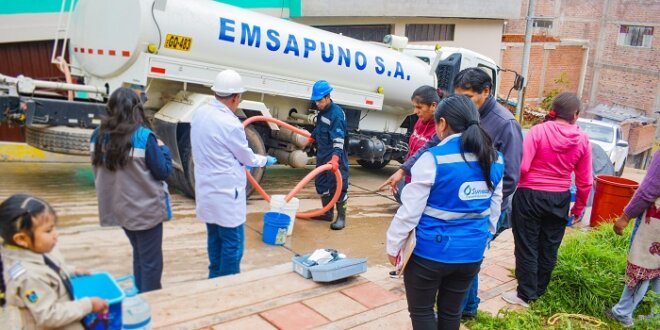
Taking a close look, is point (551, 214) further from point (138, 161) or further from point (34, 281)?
point (34, 281)

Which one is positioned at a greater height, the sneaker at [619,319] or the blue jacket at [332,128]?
the blue jacket at [332,128]

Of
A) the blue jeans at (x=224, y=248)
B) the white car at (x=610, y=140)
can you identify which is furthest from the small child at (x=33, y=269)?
the white car at (x=610, y=140)

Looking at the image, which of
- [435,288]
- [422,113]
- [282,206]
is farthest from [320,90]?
[435,288]

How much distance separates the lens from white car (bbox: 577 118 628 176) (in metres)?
12.6

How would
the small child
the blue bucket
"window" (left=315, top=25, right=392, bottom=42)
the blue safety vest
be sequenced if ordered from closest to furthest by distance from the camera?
the small child → the blue safety vest → the blue bucket → "window" (left=315, top=25, right=392, bottom=42)

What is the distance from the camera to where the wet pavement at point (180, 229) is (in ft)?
15.5

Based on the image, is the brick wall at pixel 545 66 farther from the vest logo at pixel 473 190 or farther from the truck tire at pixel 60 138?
the vest logo at pixel 473 190

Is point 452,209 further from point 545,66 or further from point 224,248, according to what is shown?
point 545,66

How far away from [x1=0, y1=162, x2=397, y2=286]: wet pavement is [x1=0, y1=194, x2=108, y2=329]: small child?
2269mm

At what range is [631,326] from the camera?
156 inches

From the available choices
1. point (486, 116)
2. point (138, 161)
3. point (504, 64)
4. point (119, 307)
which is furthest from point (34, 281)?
point (504, 64)

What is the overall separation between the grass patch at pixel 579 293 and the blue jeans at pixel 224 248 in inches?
66.8

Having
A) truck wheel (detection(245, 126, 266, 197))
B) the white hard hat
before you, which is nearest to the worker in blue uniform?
truck wheel (detection(245, 126, 266, 197))

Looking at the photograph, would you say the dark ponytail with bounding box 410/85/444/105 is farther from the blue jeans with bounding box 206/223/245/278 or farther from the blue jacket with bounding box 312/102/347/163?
the blue jeans with bounding box 206/223/245/278
